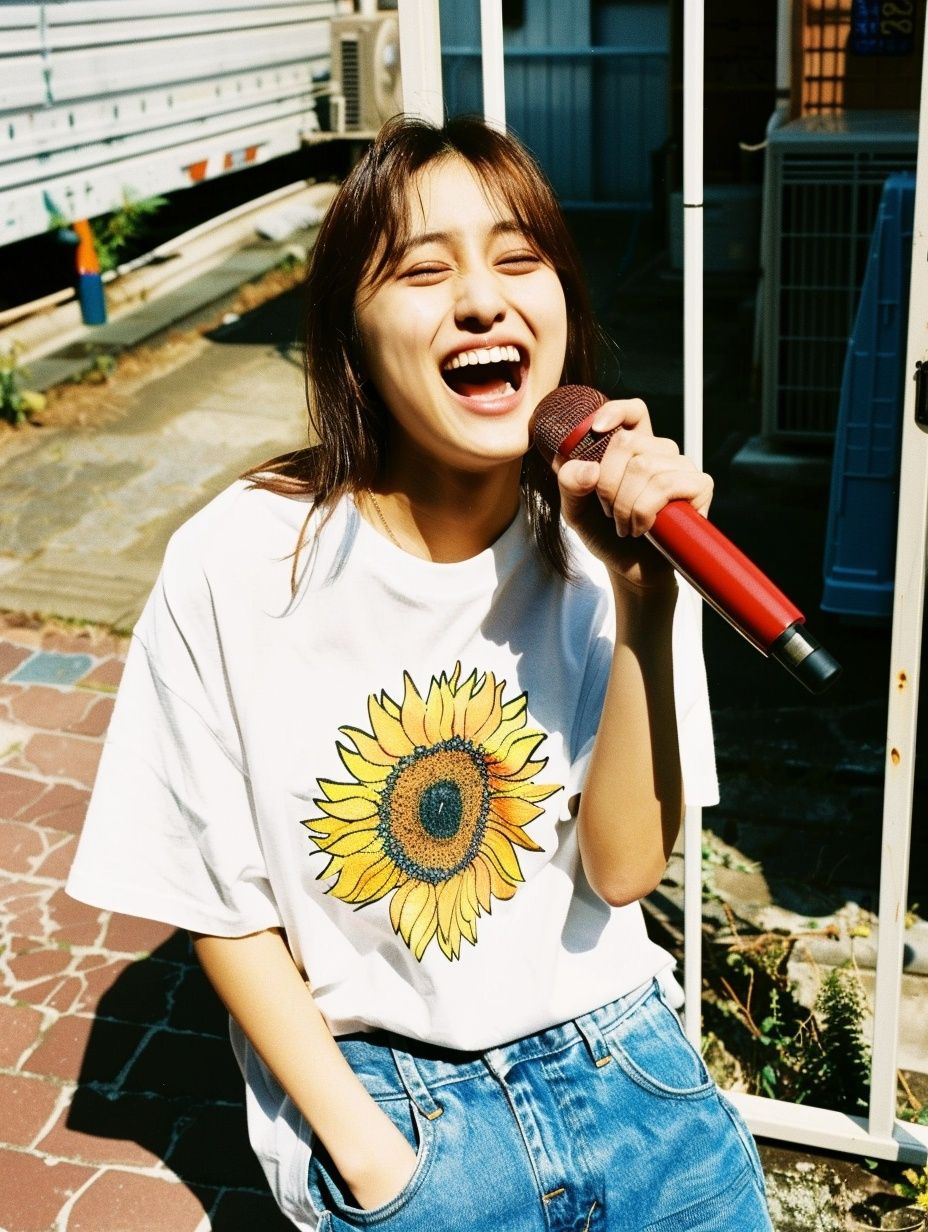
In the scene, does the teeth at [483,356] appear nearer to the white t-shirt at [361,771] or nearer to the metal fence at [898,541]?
the white t-shirt at [361,771]

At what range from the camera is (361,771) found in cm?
179

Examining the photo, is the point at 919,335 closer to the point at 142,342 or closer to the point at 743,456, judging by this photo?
the point at 743,456

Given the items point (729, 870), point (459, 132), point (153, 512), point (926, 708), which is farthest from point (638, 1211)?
point (153, 512)

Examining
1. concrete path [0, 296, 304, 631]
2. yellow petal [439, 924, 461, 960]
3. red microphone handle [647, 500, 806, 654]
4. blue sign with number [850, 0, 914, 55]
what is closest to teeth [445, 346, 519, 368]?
Answer: red microphone handle [647, 500, 806, 654]

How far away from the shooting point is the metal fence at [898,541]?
189 centimetres

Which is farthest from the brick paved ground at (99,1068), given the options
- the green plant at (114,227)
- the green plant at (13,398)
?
the green plant at (114,227)

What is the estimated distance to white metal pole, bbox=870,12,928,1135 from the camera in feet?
6.05

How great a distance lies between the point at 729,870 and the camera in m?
3.34

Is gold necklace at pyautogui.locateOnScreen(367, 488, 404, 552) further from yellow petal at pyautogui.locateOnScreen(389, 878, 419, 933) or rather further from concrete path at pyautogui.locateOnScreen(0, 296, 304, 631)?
concrete path at pyautogui.locateOnScreen(0, 296, 304, 631)

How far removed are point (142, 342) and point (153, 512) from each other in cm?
277

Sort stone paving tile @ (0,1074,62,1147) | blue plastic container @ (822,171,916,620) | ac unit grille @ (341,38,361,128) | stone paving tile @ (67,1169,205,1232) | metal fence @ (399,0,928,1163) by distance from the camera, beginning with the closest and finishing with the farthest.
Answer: metal fence @ (399,0,928,1163) → stone paving tile @ (67,1169,205,1232) → stone paving tile @ (0,1074,62,1147) → blue plastic container @ (822,171,916,620) → ac unit grille @ (341,38,361,128)

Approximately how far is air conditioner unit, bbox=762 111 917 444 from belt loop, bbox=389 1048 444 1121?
4.34m

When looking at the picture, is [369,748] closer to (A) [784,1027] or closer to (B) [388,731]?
(B) [388,731]

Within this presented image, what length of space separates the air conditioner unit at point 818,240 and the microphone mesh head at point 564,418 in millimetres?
4097
